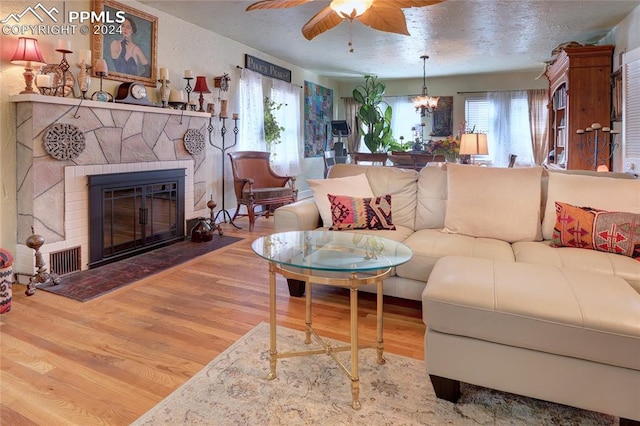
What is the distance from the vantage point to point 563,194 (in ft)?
8.70

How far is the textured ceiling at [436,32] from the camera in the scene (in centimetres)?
412

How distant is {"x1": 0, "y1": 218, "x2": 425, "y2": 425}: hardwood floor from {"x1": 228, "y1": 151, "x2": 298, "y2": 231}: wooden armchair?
1781 millimetres

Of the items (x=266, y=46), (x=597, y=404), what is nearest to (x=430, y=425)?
(x=597, y=404)

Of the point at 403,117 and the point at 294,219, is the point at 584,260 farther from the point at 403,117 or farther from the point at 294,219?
the point at 403,117

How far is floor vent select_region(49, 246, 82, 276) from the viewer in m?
3.16

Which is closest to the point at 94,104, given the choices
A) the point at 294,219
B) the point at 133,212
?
the point at 133,212

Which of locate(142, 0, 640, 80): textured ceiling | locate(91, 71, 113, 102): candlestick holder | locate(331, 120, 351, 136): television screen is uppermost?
locate(142, 0, 640, 80): textured ceiling

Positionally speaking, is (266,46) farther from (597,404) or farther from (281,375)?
(597,404)

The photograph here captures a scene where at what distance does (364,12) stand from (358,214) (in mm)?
1322

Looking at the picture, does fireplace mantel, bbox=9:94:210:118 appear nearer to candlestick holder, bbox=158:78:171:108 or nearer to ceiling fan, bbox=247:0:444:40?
candlestick holder, bbox=158:78:171:108

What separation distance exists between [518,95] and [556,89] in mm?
2562

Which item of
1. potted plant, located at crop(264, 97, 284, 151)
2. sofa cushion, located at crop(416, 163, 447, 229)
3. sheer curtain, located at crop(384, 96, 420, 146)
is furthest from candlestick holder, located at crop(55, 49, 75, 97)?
sheer curtain, located at crop(384, 96, 420, 146)

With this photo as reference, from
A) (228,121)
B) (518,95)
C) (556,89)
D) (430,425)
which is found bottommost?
(430,425)

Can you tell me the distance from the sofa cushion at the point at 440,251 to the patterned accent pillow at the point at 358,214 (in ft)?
1.14
